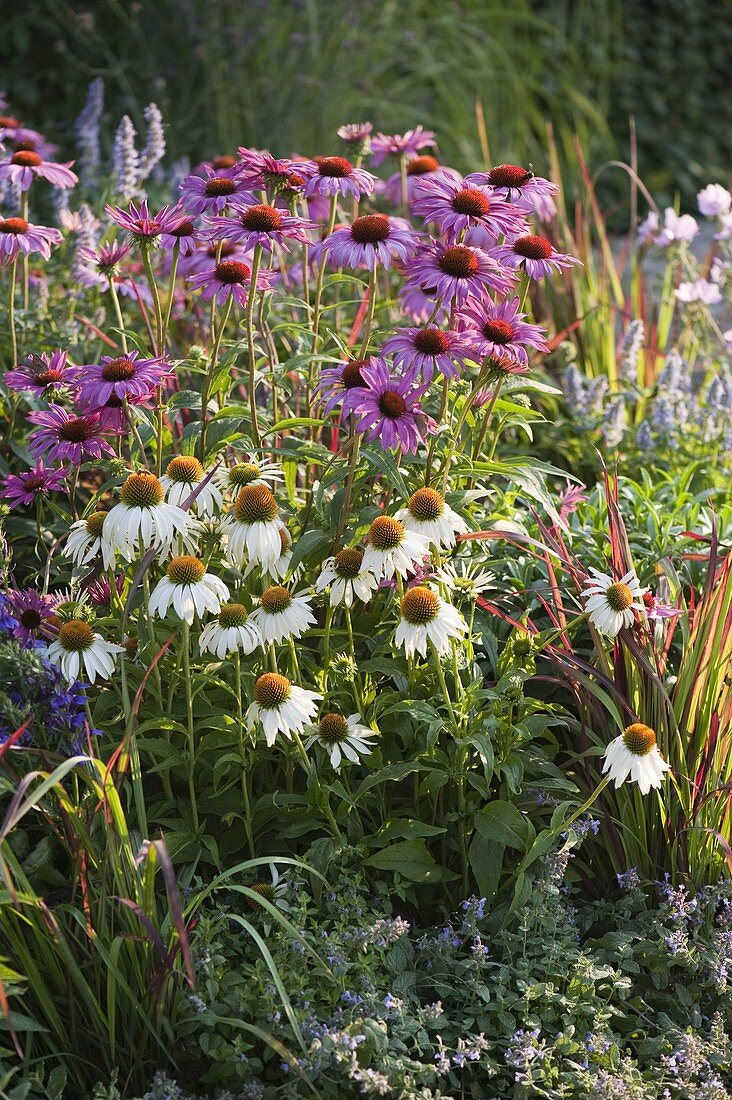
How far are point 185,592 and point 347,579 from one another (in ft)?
0.90

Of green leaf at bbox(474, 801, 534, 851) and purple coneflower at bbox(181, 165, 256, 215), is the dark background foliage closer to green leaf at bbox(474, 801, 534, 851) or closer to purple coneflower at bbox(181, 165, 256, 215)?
purple coneflower at bbox(181, 165, 256, 215)

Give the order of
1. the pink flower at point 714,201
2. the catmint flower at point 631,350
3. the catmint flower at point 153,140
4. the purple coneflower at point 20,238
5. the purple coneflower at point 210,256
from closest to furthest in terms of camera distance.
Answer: the purple coneflower at point 20,238 < the purple coneflower at point 210,256 < the catmint flower at point 153,140 < the catmint flower at point 631,350 < the pink flower at point 714,201

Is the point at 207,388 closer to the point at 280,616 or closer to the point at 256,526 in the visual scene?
the point at 256,526

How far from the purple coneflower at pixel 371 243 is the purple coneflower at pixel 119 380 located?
37cm

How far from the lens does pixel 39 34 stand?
5770 mm

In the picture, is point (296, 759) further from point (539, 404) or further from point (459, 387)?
point (539, 404)

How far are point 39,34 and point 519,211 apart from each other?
15.5ft

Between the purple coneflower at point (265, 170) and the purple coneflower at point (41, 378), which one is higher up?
the purple coneflower at point (265, 170)

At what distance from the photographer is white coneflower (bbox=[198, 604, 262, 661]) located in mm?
1804

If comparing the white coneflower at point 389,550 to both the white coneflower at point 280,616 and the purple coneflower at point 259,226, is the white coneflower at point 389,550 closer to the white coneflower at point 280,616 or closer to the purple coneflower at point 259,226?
the white coneflower at point 280,616

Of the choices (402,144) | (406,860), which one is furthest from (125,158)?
(406,860)

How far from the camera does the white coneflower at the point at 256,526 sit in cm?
181

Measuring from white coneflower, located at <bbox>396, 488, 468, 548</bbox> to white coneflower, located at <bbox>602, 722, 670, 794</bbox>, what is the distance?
0.43 m

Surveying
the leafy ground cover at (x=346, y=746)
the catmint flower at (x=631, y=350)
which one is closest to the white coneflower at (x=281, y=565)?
the leafy ground cover at (x=346, y=746)
